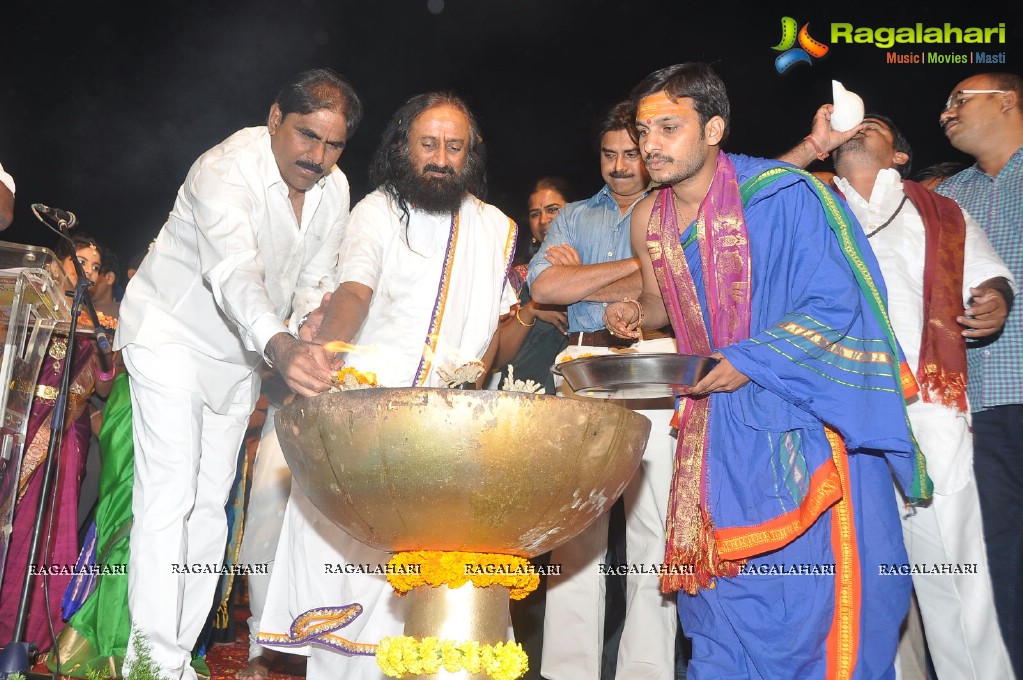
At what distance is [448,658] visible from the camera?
5.62 ft

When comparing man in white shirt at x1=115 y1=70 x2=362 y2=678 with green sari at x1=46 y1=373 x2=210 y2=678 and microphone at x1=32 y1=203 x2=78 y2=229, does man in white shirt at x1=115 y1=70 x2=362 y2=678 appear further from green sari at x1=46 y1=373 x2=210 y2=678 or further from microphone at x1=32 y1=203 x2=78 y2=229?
green sari at x1=46 y1=373 x2=210 y2=678

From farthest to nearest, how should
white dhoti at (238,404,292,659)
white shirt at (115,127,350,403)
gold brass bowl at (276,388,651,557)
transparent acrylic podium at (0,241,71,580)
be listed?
1. white dhoti at (238,404,292,659)
2. white shirt at (115,127,350,403)
3. transparent acrylic podium at (0,241,71,580)
4. gold brass bowl at (276,388,651,557)

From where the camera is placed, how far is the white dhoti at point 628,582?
131 inches

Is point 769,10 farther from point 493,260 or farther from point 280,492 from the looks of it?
point 280,492

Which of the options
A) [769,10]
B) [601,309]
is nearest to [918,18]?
[769,10]

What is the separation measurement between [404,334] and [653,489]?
3.65ft

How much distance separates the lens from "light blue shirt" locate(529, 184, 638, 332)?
3.69m

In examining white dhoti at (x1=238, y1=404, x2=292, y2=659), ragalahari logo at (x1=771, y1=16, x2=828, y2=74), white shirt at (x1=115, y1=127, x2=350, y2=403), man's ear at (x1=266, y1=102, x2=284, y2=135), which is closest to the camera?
white shirt at (x1=115, y1=127, x2=350, y2=403)

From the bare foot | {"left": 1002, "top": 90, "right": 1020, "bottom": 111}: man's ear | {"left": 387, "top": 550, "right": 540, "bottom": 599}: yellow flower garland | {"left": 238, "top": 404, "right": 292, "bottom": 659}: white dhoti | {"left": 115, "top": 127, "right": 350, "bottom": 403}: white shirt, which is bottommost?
the bare foot

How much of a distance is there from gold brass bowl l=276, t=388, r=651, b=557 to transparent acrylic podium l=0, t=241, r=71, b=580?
1.28m

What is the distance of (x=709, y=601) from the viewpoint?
8.02 ft

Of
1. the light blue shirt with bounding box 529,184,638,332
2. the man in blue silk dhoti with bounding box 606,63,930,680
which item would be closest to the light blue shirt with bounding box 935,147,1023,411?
the man in blue silk dhoti with bounding box 606,63,930,680

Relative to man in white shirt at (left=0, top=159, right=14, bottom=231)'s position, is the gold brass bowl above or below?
below

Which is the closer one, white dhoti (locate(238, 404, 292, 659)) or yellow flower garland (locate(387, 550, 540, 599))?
yellow flower garland (locate(387, 550, 540, 599))
